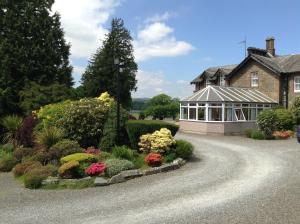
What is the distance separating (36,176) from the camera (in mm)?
11430

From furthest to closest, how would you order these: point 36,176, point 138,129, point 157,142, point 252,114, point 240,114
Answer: point 252,114 < point 240,114 < point 138,129 < point 157,142 < point 36,176

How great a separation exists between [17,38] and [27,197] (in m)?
21.6

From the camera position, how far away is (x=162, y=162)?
44.3ft

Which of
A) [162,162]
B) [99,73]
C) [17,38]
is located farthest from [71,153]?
[99,73]

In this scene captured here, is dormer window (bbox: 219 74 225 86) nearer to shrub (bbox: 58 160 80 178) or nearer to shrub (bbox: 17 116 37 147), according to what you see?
shrub (bbox: 17 116 37 147)

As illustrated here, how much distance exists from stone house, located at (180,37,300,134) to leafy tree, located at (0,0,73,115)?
11488 millimetres

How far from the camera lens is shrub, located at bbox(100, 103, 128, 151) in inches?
622

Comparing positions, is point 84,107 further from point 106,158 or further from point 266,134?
point 266,134

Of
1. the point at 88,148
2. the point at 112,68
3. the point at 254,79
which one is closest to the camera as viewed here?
the point at 88,148

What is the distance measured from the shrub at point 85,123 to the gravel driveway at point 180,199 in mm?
4079

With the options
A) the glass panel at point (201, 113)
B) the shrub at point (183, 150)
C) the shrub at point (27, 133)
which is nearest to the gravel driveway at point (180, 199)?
the shrub at point (183, 150)

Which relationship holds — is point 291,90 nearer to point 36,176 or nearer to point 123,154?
point 123,154

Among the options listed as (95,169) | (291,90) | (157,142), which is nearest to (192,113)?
(291,90)

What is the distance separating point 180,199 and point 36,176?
4748 millimetres
